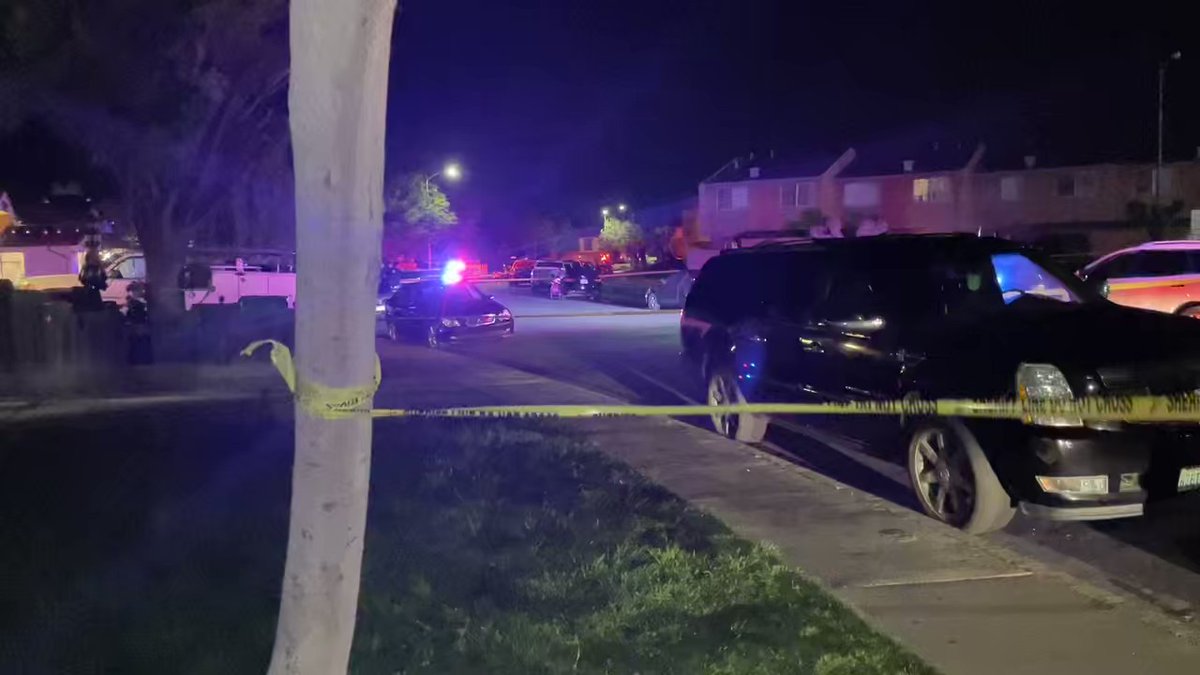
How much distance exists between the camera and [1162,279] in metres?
15.2

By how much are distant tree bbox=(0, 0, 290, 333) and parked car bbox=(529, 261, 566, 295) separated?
2388 cm

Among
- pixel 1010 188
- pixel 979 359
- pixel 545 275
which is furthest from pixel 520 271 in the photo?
pixel 979 359

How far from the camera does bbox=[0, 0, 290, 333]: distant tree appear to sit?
11.9m

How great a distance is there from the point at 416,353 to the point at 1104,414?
1444 centimetres

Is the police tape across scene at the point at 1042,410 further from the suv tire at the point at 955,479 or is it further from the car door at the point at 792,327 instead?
the car door at the point at 792,327

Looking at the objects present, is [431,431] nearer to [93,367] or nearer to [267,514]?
[267,514]

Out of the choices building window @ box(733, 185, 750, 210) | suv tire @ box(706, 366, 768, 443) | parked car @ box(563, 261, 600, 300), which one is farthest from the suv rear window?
building window @ box(733, 185, 750, 210)

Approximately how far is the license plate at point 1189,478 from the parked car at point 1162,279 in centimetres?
984

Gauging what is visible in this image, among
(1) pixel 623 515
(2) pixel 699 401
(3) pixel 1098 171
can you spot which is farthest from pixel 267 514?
(3) pixel 1098 171

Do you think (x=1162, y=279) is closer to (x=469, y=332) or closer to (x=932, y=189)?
(x=469, y=332)

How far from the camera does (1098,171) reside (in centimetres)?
5294

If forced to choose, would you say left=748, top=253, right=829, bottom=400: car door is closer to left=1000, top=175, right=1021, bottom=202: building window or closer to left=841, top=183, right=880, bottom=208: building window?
left=1000, top=175, right=1021, bottom=202: building window

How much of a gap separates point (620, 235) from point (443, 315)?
51.9 metres

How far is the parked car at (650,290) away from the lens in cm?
3122
